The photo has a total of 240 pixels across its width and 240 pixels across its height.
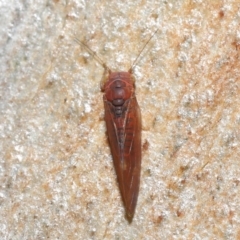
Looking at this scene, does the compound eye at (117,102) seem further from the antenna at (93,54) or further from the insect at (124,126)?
the antenna at (93,54)

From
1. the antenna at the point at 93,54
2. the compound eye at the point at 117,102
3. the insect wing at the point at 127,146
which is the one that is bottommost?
the insect wing at the point at 127,146

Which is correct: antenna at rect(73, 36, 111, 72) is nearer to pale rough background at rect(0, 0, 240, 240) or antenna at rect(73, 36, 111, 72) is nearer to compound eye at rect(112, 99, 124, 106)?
pale rough background at rect(0, 0, 240, 240)

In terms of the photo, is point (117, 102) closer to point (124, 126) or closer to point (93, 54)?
point (124, 126)

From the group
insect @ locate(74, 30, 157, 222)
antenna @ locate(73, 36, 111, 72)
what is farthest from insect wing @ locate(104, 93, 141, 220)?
antenna @ locate(73, 36, 111, 72)

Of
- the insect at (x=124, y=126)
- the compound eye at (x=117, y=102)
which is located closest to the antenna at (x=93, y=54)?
the insect at (x=124, y=126)

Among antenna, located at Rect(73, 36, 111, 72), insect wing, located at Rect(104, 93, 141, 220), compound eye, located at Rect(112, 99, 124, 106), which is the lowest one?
insect wing, located at Rect(104, 93, 141, 220)
